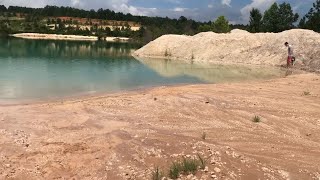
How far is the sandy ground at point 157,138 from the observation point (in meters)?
7.88

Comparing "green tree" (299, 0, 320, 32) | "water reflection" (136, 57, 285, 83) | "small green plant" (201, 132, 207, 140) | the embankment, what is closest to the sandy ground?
"small green plant" (201, 132, 207, 140)

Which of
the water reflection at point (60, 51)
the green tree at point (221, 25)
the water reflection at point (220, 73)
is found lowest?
the water reflection at point (60, 51)

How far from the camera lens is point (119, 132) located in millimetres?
10203

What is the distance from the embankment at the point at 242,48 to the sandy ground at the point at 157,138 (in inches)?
1005

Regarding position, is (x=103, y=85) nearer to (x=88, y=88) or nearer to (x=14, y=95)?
(x=88, y=88)

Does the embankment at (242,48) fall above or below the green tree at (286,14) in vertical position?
below

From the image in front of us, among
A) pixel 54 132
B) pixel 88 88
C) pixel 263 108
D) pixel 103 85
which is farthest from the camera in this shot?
pixel 103 85

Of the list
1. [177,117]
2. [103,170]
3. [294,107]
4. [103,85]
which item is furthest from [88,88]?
[103,170]

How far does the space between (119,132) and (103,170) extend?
2.44 meters

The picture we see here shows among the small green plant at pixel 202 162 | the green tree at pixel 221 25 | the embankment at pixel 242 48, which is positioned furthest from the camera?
the green tree at pixel 221 25

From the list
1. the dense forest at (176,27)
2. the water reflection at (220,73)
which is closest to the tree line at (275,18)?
the dense forest at (176,27)

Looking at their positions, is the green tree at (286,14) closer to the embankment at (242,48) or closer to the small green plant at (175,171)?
the embankment at (242,48)

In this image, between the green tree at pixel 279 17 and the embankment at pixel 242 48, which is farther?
the green tree at pixel 279 17

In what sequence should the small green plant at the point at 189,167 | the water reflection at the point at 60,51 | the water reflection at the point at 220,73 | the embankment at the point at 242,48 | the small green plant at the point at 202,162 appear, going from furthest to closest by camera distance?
the water reflection at the point at 60,51
the embankment at the point at 242,48
the water reflection at the point at 220,73
the small green plant at the point at 202,162
the small green plant at the point at 189,167
